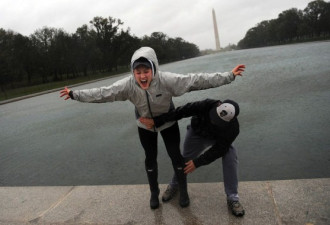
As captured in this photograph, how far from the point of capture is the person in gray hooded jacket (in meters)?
3.00

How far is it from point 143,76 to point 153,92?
0.19 metres

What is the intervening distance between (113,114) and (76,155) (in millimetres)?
4717

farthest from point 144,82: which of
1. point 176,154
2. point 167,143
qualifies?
point 176,154

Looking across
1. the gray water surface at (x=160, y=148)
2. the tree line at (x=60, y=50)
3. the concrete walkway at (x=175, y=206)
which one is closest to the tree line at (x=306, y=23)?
the tree line at (x=60, y=50)

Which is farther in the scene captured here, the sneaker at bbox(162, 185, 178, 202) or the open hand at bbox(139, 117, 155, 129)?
the sneaker at bbox(162, 185, 178, 202)

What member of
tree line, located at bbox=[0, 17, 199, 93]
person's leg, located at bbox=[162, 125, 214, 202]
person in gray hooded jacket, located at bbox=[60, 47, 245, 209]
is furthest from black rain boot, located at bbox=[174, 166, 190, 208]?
tree line, located at bbox=[0, 17, 199, 93]

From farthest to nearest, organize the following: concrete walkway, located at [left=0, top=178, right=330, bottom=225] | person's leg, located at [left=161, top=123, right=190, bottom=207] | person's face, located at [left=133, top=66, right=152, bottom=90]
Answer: person's leg, located at [left=161, top=123, right=190, bottom=207] → person's face, located at [left=133, top=66, right=152, bottom=90] → concrete walkway, located at [left=0, top=178, right=330, bottom=225]

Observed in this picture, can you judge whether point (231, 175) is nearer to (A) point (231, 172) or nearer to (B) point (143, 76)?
(A) point (231, 172)

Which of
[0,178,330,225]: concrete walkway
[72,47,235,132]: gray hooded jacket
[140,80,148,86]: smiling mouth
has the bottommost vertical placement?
[0,178,330,225]: concrete walkway

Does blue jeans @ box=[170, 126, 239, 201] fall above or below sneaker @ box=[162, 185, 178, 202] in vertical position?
above

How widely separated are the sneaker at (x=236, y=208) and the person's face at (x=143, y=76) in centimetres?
146

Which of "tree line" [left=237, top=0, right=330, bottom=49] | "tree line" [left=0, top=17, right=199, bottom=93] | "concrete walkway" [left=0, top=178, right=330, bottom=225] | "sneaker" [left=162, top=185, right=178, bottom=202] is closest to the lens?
"concrete walkway" [left=0, top=178, right=330, bottom=225]

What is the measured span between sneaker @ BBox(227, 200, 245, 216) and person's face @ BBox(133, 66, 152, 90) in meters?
1.46

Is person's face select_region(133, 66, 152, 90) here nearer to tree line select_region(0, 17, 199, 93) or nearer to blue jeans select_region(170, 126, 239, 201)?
blue jeans select_region(170, 126, 239, 201)
